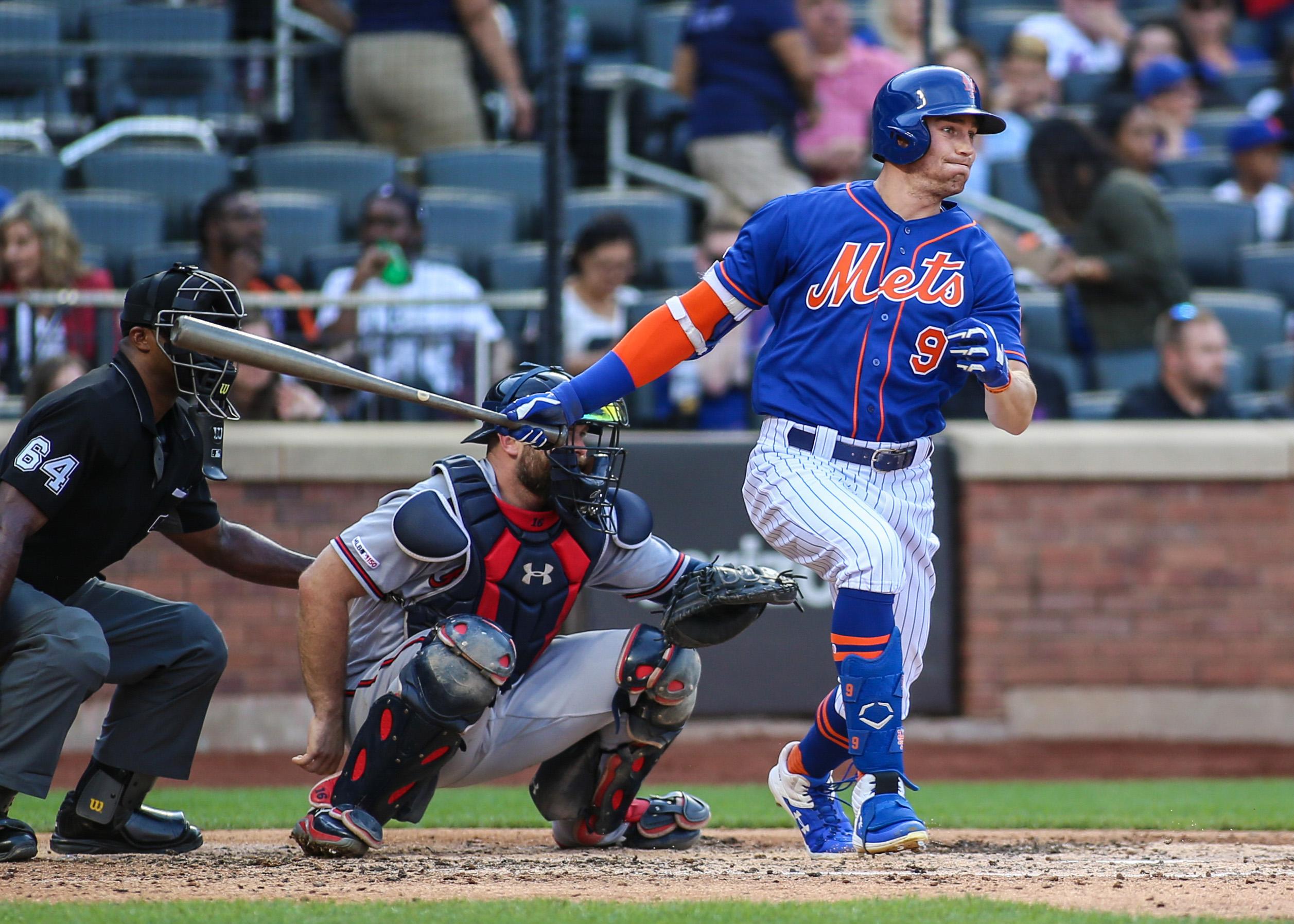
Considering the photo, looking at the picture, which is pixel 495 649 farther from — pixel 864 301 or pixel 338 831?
pixel 864 301

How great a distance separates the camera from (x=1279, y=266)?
872cm

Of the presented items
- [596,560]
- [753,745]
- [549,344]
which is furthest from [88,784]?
[753,745]

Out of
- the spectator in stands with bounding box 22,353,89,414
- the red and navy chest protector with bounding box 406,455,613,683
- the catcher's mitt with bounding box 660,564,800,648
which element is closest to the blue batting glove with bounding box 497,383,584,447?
the red and navy chest protector with bounding box 406,455,613,683

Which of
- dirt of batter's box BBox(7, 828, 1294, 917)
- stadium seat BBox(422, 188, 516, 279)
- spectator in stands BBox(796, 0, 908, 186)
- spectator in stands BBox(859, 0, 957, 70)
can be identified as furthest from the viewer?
spectator in stands BBox(859, 0, 957, 70)

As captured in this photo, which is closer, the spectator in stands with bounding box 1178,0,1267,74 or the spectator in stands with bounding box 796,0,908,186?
the spectator in stands with bounding box 796,0,908,186

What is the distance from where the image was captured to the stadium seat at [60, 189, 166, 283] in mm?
7781

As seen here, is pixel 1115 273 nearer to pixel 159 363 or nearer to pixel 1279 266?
pixel 1279 266

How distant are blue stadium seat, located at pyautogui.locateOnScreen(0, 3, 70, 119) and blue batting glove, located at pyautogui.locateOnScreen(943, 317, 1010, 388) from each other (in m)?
6.19

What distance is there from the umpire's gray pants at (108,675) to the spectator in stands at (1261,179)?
6763 mm

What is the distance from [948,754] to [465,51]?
14.4 ft

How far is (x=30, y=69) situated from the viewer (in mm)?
8195

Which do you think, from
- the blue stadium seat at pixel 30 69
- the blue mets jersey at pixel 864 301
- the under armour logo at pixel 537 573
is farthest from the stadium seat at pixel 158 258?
the blue mets jersey at pixel 864 301

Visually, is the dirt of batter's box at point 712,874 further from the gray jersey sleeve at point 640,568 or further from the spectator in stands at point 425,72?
the spectator in stands at point 425,72

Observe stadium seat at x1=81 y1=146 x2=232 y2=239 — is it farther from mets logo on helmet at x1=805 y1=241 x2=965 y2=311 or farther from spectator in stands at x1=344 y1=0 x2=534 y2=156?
mets logo on helmet at x1=805 y1=241 x2=965 y2=311
